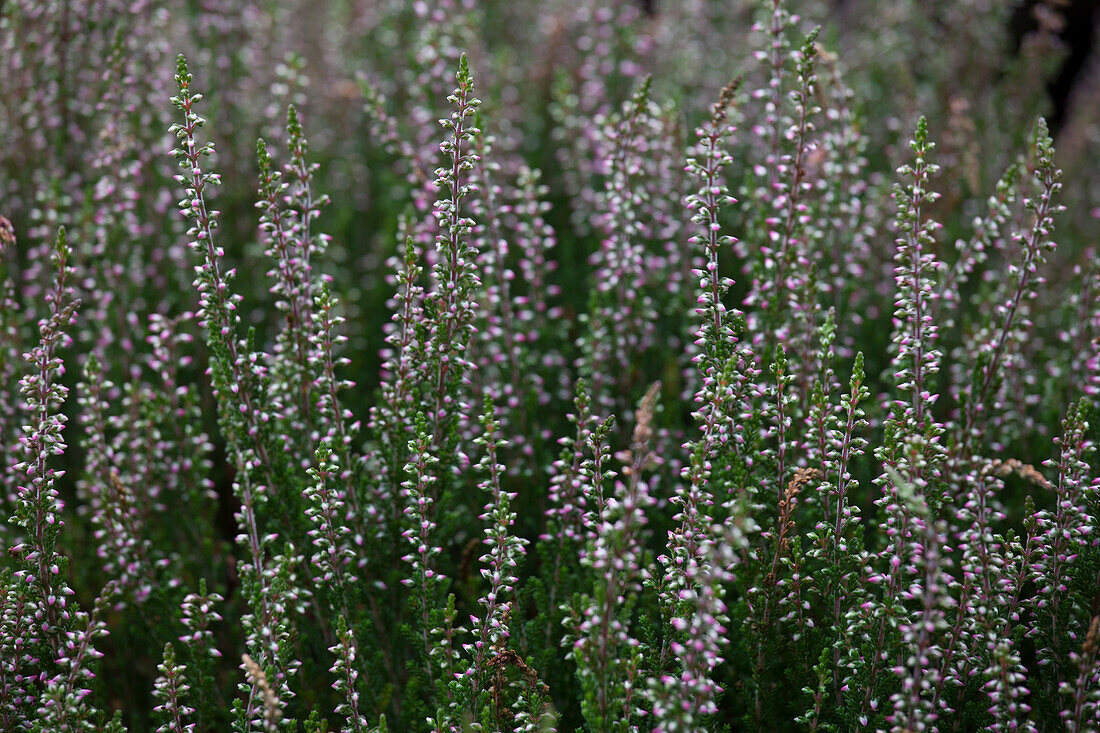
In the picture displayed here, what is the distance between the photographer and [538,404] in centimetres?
464

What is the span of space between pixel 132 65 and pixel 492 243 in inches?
Answer: 110

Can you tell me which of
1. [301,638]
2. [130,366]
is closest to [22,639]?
[301,638]

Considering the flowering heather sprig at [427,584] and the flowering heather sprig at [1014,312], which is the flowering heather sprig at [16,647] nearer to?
the flowering heather sprig at [427,584]

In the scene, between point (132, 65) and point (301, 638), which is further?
point (132, 65)

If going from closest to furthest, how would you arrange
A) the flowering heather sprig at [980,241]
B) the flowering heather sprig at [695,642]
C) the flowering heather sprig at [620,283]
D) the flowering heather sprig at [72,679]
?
the flowering heather sprig at [695,642] → the flowering heather sprig at [72,679] → the flowering heather sprig at [980,241] → the flowering heather sprig at [620,283]

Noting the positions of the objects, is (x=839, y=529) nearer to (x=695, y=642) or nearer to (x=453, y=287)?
(x=695, y=642)

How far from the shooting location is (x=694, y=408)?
193 inches

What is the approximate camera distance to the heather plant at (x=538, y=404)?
317 cm

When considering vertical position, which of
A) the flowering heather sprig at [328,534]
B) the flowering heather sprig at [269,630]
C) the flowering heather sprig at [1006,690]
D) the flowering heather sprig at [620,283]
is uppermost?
the flowering heather sprig at [620,283]

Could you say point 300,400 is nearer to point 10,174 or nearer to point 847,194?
point 10,174

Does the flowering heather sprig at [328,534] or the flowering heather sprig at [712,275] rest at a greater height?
the flowering heather sprig at [712,275]

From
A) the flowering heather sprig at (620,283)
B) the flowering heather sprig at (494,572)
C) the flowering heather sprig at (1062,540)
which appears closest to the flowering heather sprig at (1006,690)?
the flowering heather sprig at (1062,540)

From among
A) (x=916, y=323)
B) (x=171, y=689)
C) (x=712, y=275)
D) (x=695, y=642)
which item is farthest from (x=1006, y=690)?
(x=171, y=689)

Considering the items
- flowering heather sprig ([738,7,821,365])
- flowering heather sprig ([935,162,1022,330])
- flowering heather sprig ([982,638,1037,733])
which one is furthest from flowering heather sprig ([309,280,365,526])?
flowering heather sprig ([935,162,1022,330])
